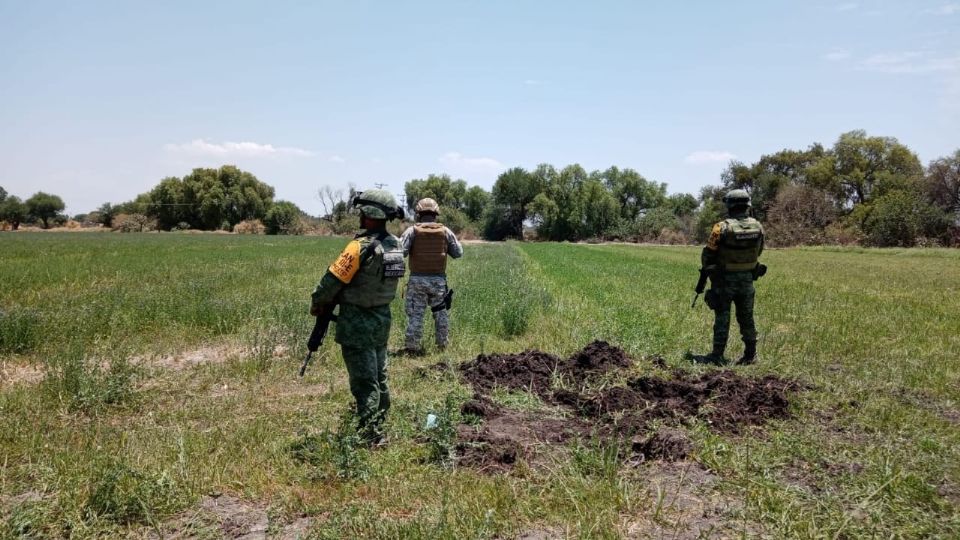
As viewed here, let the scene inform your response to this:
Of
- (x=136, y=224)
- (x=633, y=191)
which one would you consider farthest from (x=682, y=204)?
(x=136, y=224)

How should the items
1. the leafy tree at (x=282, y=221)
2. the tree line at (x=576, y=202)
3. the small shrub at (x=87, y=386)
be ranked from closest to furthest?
1. the small shrub at (x=87, y=386)
2. the tree line at (x=576, y=202)
3. the leafy tree at (x=282, y=221)

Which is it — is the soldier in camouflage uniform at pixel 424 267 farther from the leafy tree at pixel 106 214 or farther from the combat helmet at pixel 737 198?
the leafy tree at pixel 106 214

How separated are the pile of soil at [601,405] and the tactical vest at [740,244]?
1829 millimetres

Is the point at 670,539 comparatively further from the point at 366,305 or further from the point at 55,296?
the point at 55,296

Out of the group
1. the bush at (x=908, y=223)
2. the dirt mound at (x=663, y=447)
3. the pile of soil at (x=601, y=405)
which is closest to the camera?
the dirt mound at (x=663, y=447)

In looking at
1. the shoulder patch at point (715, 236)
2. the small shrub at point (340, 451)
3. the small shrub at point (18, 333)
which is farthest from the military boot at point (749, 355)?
the small shrub at point (18, 333)

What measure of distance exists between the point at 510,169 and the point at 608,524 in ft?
295

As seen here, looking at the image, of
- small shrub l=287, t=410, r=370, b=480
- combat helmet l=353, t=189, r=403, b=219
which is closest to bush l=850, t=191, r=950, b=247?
combat helmet l=353, t=189, r=403, b=219

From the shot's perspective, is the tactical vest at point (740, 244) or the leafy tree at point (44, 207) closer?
the tactical vest at point (740, 244)

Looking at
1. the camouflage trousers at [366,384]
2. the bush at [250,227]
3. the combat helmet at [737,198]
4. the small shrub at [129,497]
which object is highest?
the bush at [250,227]

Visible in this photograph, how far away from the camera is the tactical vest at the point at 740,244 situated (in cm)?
794

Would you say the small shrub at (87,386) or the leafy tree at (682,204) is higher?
the leafy tree at (682,204)

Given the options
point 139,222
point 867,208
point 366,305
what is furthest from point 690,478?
point 139,222

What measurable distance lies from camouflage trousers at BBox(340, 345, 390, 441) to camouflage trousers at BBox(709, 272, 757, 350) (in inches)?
204
